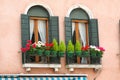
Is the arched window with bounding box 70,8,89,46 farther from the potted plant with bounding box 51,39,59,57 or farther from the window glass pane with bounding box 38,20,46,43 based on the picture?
the potted plant with bounding box 51,39,59,57

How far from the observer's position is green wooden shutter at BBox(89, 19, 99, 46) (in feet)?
57.7

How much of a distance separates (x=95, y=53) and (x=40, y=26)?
205 centimetres

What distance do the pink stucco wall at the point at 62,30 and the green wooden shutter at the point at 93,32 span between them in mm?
231

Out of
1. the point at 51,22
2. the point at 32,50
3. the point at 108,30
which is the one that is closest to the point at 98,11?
the point at 108,30

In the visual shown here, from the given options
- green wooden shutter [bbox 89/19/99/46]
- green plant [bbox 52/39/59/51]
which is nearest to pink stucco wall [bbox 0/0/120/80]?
green wooden shutter [bbox 89/19/99/46]

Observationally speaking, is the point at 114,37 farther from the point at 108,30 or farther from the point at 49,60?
the point at 49,60

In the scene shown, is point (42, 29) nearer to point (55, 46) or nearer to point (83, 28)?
point (55, 46)

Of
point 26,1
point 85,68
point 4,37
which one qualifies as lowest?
point 85,68

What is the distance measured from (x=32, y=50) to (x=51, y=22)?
131 cm

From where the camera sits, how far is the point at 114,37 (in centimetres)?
1805

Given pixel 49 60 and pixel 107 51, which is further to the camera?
pixel 107 51

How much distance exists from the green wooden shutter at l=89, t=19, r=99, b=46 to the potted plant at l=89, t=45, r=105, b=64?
0.98 ft

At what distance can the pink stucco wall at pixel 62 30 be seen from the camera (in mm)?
16422

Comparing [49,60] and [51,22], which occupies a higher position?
[51,22]
